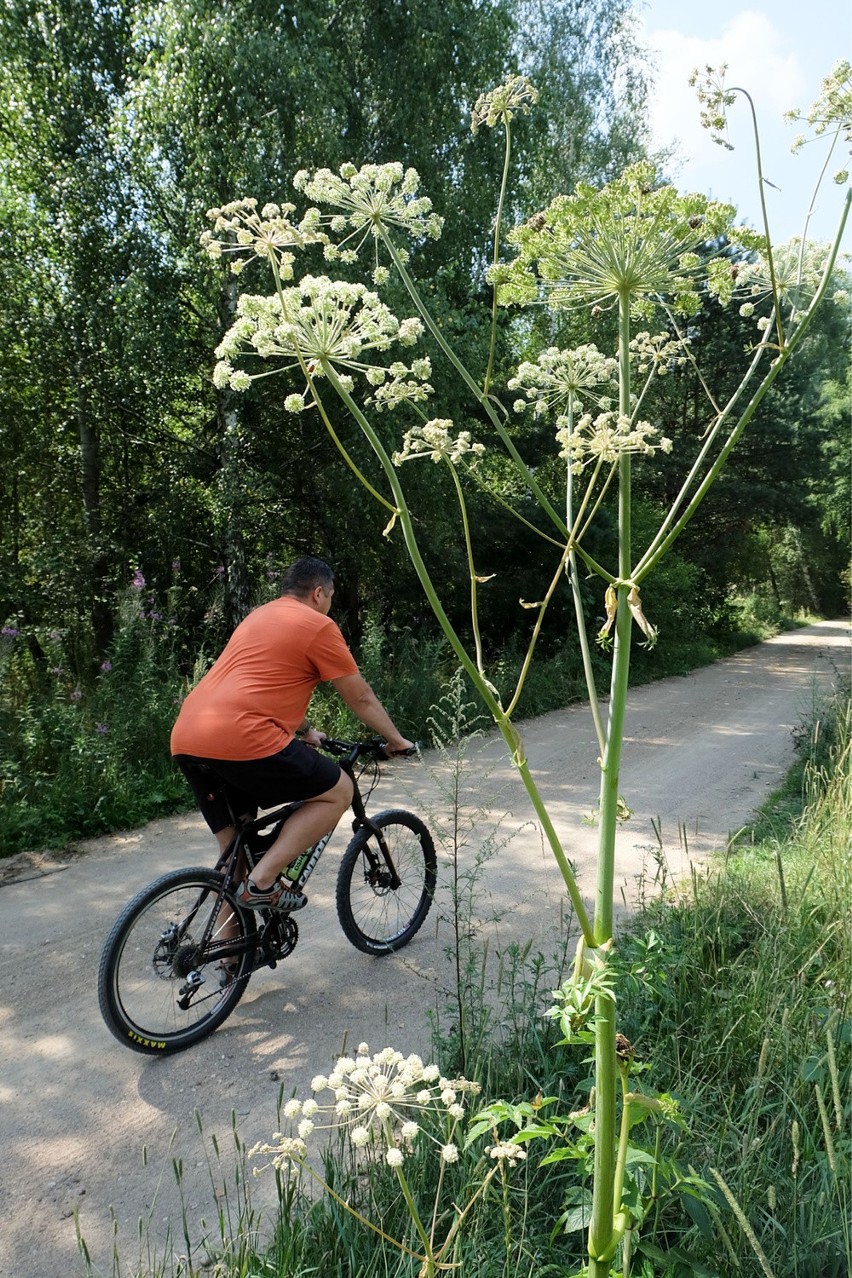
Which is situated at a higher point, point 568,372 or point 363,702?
point 568,372

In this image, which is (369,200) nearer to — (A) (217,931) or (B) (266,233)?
(B) (266,233)

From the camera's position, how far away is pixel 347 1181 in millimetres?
2721

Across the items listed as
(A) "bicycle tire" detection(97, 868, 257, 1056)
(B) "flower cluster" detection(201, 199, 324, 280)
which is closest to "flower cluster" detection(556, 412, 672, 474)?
(B) "flower cluster" detection(201, 199, 324, 280)

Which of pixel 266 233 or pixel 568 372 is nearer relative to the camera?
pixel 266 233

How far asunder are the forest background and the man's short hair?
4.23m

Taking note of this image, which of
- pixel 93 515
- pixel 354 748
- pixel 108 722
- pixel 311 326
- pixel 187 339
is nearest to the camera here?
pixel 311 326

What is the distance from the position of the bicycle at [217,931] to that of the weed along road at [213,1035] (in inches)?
5.5

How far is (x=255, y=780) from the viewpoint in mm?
4152

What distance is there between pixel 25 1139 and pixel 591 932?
293cm

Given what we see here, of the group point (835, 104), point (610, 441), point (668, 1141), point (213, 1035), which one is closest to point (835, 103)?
point (835, 104)

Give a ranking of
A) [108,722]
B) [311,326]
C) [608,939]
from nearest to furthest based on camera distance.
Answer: [608,939] < [311,326] < [108,722]

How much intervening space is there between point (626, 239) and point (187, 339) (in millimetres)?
11204

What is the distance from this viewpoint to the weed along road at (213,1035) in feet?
9.93

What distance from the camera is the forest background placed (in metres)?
10.8
